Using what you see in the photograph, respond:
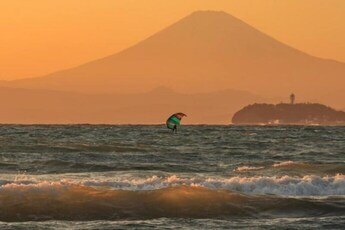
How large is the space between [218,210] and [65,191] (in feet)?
15.4

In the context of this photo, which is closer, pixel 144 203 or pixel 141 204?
pixel 141 204

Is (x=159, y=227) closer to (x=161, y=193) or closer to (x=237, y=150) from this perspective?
(x=161, y=193)

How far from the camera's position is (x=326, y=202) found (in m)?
24.3

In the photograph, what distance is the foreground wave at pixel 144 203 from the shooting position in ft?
74.6

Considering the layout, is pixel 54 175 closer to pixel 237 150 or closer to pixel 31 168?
pixel 31 168

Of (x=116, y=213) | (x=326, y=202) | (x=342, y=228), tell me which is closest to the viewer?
(x=342, y=228)

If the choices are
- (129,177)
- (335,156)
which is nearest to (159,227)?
(129,177)

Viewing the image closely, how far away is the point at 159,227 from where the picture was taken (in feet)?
66.3

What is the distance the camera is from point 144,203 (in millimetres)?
24328

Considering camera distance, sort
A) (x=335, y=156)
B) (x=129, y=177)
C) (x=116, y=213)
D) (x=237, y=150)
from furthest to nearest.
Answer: (x=237, y=150), (x=335, y=156), (x=129, y=177), (x=116, y=213)

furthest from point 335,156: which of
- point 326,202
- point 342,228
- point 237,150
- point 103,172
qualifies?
point 342,228

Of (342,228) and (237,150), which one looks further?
(237,150)

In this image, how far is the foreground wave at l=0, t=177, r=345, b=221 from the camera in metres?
22.7

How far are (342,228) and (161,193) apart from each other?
7.09 meters
